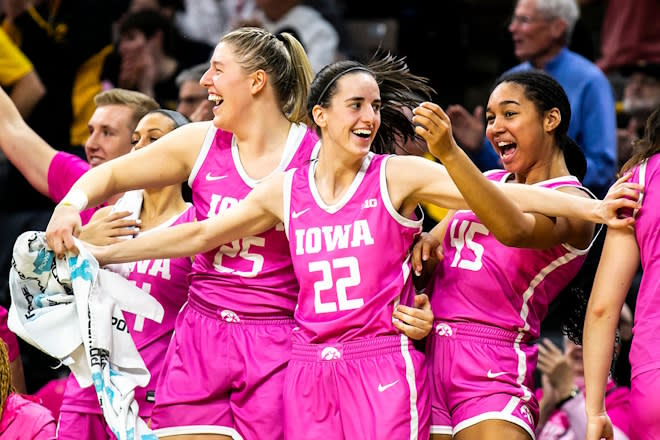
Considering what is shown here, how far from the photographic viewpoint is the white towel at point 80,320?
439 cm

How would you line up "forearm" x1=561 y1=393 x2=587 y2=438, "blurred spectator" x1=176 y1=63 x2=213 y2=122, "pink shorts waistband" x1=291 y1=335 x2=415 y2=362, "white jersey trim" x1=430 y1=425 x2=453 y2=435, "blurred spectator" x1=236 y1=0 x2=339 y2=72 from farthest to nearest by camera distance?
1. "blurred spectator" x1=236 y1=0 x2=339 y2=72
2. "blurred spectator" x1=176 y1=63 x2=213 y2=122
3. "forearm" x1=561 y1=393 x2=587 y2=438
4. "white jersey trim" x1=430 y1=425 x2=453 y2=435
5. "pink shorts waistband" x1=291 y1=335 x2=415 y2=362

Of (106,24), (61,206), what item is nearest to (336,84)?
(61,206)

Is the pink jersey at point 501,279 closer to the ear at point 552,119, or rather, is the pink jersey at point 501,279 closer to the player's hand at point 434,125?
the ear at point 552,119

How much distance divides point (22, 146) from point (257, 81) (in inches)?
54.9

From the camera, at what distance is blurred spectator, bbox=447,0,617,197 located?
6.61 metres

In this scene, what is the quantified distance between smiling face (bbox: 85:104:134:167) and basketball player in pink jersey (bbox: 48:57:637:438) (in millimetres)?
1440

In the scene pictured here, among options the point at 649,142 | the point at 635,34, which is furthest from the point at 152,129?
the point at 635,34

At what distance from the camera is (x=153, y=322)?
16.3ft

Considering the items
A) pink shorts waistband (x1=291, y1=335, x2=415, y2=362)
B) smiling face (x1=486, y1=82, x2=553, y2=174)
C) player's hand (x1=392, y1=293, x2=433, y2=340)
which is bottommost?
pink shorts waistband (x1=291, y1=335, x2=415, y2=362)

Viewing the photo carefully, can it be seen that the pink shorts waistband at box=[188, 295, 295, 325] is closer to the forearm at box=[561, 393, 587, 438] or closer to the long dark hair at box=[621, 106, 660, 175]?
the long dark hair at box=[621, 106, 660, 175]

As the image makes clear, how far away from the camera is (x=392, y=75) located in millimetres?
4895

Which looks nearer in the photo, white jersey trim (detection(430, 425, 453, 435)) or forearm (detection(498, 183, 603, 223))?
forearm (detection(498, 183, 603, 223))

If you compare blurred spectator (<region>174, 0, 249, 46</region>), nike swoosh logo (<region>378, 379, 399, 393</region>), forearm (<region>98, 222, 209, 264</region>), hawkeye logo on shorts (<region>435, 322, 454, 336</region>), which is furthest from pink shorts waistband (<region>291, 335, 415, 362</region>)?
blurred spectator (<region>174, 0, 249, 46</region>)

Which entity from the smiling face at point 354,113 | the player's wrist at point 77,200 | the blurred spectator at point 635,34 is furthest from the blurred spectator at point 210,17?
the smiling face at point 354,113
